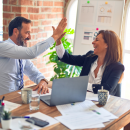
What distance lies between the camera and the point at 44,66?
3525 mm

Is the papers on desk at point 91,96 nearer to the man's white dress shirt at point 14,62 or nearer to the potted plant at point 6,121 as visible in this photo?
the man's white dress shirt at point 14,62

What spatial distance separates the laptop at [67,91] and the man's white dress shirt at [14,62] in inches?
19.6

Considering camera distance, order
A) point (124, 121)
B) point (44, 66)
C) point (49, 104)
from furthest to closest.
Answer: point (44, 66) < point (49, 104) < point (124, 121)

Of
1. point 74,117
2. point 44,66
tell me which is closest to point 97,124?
point 74,117

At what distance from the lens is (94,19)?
280 cm

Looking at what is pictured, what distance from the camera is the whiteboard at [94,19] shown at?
2.64 meters

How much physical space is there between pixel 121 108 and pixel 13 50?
1062 millimetres

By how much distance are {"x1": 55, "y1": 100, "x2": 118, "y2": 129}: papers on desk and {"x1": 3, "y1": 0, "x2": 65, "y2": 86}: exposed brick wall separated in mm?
1801

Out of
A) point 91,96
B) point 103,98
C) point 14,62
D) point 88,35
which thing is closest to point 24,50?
point 14,62

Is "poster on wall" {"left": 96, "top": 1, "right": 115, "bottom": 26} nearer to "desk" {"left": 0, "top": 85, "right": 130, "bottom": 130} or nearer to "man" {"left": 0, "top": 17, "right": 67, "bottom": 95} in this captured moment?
"man" {"left": 0, "top": 17, "right": 67, "bottom": 95}

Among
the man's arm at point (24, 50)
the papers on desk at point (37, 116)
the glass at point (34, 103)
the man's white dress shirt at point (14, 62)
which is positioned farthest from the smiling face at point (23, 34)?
the papers on desk at point (37, 116)

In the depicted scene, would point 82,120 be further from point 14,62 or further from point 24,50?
point 14,62

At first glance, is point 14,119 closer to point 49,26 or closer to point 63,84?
point 63,84

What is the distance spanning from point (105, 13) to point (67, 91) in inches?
65.0
